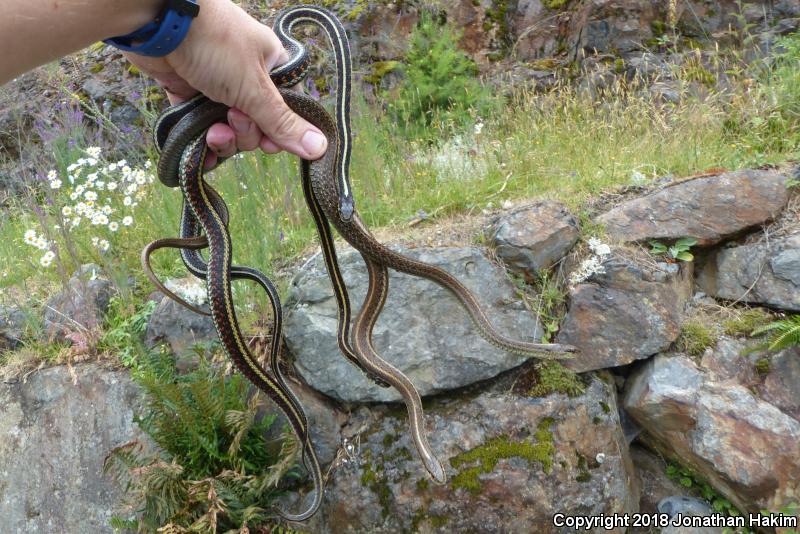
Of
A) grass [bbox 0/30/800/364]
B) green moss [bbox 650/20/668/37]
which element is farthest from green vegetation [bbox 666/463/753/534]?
green moss [bbox 650/20/668/37]

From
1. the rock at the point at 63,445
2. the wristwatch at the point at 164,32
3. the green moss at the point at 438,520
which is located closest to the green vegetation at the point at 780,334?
the green moss at the point at 438,520

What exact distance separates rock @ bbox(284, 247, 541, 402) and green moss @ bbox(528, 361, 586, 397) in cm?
16

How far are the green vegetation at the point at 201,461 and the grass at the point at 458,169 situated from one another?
2.35ft

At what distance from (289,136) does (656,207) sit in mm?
2573

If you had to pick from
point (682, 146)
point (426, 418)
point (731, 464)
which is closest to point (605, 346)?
point (731, 464)

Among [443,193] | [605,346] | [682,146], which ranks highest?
[443,193]

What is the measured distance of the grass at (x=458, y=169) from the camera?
3785mm

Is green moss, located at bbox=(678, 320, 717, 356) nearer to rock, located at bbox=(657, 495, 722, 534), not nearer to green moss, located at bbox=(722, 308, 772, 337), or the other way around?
green moss, located at bbox=(722, 308, 772, 337)

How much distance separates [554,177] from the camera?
159 inches

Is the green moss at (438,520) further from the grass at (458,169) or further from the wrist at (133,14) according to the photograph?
the wrist at (133,14)

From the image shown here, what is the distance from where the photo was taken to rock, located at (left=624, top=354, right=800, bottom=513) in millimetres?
2793

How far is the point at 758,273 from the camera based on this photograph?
10.7 feet

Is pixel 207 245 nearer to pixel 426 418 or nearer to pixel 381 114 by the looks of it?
pixel 426 418

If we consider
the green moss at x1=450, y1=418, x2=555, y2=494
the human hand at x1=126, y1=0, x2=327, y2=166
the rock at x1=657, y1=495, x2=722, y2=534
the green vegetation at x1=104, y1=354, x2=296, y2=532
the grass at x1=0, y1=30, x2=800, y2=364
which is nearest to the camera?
the human hand at x1=126, y1=0, x2=327, y2=166
